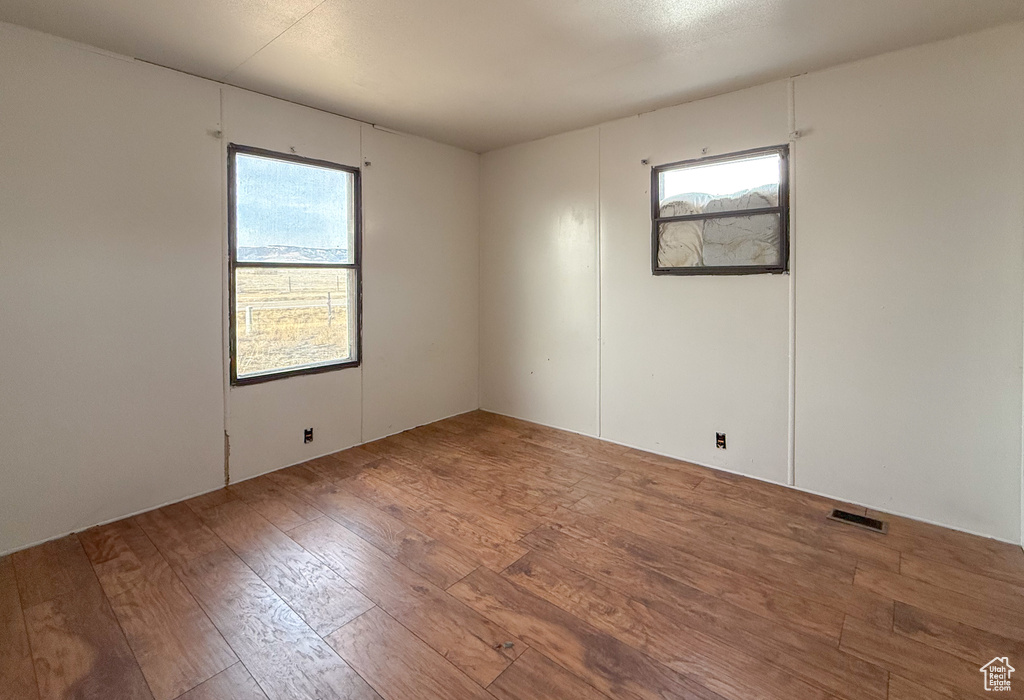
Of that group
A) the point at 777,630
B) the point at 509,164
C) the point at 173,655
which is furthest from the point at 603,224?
the point at 173,655

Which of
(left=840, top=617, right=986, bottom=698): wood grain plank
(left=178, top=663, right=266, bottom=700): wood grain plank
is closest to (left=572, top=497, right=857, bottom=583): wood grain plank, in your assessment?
(left=840, top=617, right=986, bottom=698): wood grain plank

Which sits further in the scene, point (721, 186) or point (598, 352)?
point (598, 352)

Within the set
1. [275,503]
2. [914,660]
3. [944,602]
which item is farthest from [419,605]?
[944,602]

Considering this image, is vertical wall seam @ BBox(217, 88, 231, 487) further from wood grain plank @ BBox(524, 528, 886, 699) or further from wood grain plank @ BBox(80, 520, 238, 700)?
wood grain plank @ BBox(524, 528, 886, 699)

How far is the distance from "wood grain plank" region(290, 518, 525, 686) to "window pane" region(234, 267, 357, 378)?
54.2 inches

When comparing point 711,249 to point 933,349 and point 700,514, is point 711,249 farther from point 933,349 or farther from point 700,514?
point 700,514

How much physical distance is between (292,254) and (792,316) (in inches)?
141

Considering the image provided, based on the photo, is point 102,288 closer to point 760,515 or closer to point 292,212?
point 292,212

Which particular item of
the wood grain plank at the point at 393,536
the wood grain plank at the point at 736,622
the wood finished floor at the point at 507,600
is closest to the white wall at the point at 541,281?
the wood finished floor at the point at 507,600

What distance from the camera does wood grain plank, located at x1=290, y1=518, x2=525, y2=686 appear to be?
1.78 metres

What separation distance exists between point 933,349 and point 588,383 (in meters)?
2.35

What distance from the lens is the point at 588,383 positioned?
4.27 metres

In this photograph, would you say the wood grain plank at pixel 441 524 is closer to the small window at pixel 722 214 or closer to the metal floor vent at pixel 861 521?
the metal floor vent at pixel 861 521

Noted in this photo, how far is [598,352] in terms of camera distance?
13.7ft
